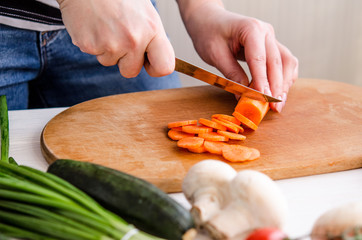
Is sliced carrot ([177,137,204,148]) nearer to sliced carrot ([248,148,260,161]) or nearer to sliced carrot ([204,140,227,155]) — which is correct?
sliced carrot ([204,140,227,155])

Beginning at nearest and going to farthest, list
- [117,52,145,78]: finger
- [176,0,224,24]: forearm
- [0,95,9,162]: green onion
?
1. [0,95,9,162]: green onion
2. [117,52,145,78]: finger
3. [176,0,224,24]: forearm

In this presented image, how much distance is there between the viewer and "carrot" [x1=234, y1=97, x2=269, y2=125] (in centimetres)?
157

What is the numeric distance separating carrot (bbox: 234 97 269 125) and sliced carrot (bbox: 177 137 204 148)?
→ 1.11ft

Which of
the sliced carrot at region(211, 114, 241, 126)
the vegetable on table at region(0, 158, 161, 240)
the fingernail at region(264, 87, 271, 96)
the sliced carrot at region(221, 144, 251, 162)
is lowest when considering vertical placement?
the sliced carrot at region(211, 114, 241, 126)

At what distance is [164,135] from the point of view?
1450 millimetres

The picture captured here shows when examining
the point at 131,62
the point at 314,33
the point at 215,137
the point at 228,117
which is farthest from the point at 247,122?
the point at 314,33

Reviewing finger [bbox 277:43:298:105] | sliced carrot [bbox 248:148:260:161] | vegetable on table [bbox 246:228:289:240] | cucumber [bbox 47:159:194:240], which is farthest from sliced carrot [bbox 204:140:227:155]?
finger [bbox 277:43:298:105]

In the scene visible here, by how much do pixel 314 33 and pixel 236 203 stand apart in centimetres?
381

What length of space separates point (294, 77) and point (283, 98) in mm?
246

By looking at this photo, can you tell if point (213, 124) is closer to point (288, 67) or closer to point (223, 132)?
point (223, 132)

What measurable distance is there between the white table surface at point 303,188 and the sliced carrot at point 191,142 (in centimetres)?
21

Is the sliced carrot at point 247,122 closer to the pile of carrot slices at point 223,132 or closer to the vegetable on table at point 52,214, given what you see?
the pile of carrot slices at point 223,132

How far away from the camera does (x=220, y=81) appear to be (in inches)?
63.8

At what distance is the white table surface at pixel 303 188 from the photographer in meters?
0.99
